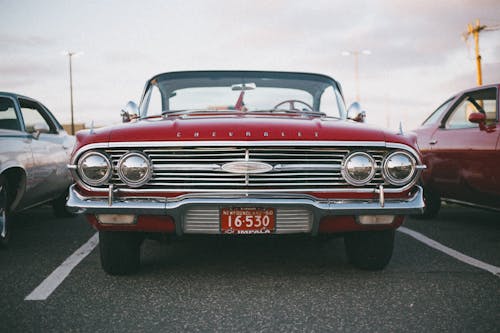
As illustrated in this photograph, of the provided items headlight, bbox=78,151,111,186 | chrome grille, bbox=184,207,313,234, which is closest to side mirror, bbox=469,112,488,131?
chrome grille, bbox=184,207,313,234

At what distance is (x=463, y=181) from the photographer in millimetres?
5656

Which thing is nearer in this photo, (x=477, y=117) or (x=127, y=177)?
(x=127, y=177)

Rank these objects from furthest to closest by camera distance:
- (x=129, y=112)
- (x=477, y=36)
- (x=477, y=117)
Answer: (x=477, y=36), (x=477, y=117), (x=129, y=112)

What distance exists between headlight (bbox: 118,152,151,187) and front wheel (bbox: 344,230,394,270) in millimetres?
1442

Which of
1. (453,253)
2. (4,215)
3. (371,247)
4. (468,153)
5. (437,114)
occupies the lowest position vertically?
(453,253)

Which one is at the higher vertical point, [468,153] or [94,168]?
[94,168]

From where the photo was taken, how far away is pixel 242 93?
15.4 ft

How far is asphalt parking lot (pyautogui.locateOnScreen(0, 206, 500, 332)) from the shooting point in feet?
9.05

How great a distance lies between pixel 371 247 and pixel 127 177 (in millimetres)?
1729

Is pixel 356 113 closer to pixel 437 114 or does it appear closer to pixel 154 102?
pixel 154 102

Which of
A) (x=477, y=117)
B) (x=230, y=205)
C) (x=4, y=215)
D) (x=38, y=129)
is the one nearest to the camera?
(x=230, y=205)

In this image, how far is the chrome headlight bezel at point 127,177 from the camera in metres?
3.26

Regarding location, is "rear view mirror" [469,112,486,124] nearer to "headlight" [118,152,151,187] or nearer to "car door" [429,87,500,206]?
"car door" [429,87,500,206]

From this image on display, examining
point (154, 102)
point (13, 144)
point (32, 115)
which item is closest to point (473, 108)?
point (154, 102)
